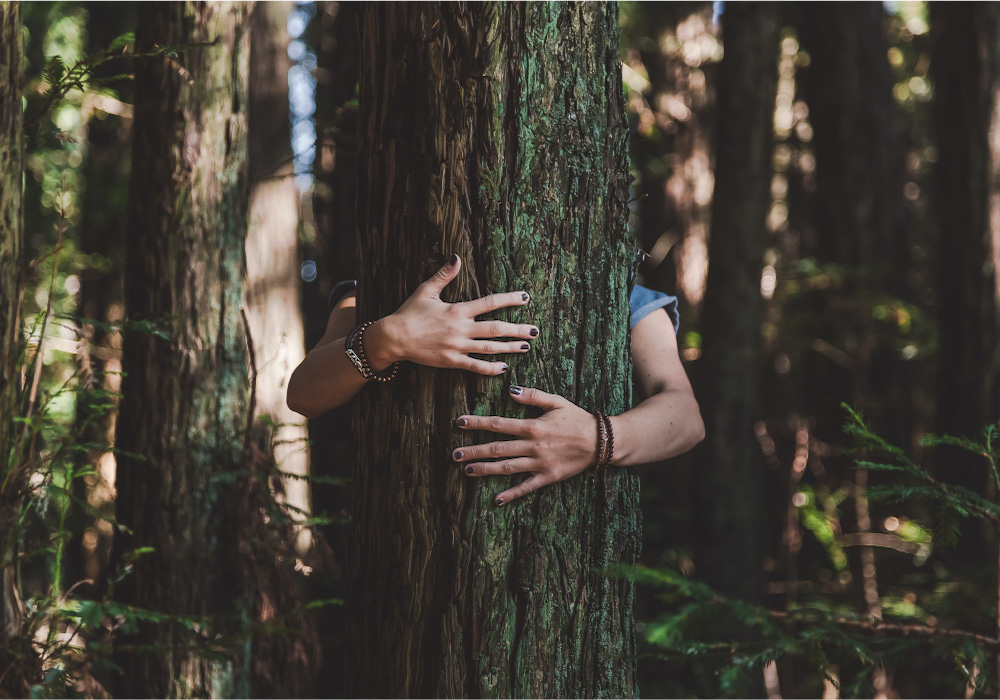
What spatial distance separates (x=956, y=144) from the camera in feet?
19.0

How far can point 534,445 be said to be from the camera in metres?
1.85

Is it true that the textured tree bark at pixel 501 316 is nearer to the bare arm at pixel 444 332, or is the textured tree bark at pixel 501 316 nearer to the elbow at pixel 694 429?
the bare arm at pixel 444 332

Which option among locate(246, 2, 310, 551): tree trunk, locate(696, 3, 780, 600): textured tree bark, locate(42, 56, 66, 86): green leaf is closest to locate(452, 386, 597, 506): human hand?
locate(42, 56, 66, 86): green leaf

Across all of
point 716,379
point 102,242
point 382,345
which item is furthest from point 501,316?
point 102,242

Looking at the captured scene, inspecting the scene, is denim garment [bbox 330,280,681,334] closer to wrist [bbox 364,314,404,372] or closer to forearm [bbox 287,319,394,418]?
forearm [bbox 287,319,394,418]

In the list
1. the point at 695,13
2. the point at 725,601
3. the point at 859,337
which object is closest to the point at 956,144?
the point at 859,337

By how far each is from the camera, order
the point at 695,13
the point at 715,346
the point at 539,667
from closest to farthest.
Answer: the point at 539,667 → the point at 715,346 → the point at 695,13

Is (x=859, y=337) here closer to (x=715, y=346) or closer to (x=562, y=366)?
(x=715, y=346)

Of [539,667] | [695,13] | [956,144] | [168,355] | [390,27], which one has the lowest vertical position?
[539,667]

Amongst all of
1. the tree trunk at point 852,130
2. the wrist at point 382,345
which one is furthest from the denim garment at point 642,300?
the tree trunk at point 852,130

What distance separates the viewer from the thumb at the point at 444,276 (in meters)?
1.87

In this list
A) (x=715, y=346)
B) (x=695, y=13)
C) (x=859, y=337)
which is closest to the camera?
(x=715, y=346)

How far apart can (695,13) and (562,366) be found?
339 inches

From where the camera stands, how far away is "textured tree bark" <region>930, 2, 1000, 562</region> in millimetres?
5531
